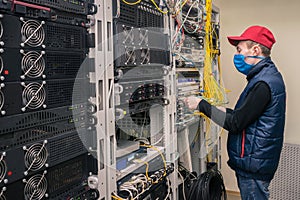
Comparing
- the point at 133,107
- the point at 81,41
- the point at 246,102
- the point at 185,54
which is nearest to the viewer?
the point at 81,41

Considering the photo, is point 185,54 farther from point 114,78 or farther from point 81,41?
point 81,41

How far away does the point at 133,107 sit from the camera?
178 cm

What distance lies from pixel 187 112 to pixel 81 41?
52.8 inches

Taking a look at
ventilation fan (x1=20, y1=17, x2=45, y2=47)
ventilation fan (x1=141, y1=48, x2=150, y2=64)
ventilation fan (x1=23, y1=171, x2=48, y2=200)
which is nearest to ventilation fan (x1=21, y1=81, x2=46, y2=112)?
ventilation fan (x1=20, y1=17, x2=45, y2=47)

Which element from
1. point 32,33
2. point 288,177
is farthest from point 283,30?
point 32,33

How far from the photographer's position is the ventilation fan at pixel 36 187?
113cm

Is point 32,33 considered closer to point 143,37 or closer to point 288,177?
point 143,37

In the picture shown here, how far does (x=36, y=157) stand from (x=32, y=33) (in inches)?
18.1

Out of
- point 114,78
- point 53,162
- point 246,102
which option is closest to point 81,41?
point 114,78

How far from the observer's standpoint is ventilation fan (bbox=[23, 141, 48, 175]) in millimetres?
1120

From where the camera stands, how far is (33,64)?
44.5 inches

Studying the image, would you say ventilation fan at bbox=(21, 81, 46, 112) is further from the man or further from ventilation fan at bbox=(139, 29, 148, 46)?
the man

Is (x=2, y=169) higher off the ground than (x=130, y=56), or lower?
lower

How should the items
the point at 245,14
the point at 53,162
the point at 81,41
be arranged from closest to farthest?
the point at 53,162 < the point at 81,41 < the point at 245,14
